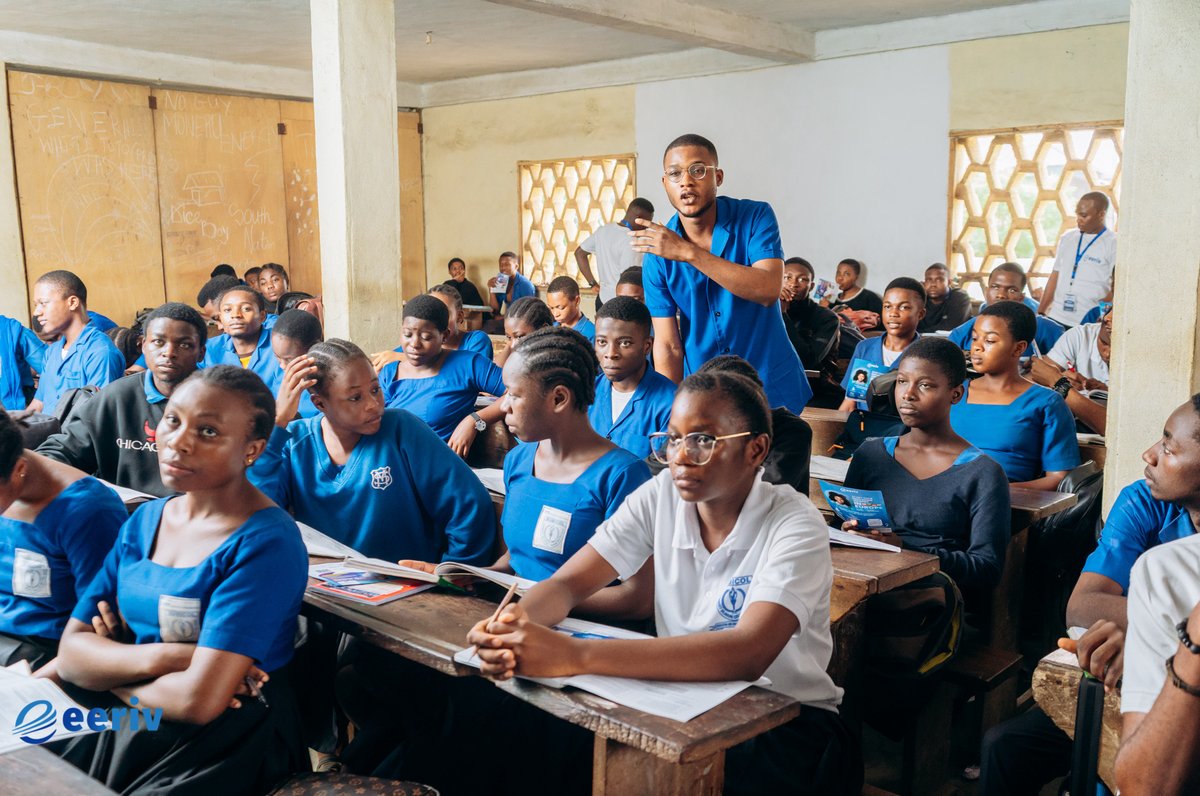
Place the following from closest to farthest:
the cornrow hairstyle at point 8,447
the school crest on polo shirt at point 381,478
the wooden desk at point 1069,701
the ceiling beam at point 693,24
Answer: the wooden desk at point 1069,701, the cornrow hairstyle at point 8,447, the school crest on polo shirt at point 381,478, the ceiling beam at point 693,24

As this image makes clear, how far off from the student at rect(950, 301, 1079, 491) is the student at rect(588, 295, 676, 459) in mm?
1162

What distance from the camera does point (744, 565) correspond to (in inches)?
78.3

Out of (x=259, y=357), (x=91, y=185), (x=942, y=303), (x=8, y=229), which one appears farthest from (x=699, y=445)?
(x=91, y=185)

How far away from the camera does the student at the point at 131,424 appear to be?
11.3 ft

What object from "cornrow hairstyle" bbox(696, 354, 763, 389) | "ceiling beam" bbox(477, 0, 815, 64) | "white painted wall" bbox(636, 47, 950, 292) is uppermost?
"ceiling beam" bbox(477, 0, 815, 64)

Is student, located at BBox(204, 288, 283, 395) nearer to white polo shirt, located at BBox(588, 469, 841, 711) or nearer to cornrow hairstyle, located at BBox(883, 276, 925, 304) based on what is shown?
cornrow hairstyle, located at BBox(883, 276, 925, 304)

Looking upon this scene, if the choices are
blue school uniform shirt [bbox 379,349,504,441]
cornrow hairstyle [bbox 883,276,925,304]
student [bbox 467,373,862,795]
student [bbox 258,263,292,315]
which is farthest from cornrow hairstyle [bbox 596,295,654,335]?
student [bbox 258,263,292,315]

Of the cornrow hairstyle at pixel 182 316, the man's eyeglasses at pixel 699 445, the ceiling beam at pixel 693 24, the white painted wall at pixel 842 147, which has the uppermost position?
the ceiling beam at pixel 693 24

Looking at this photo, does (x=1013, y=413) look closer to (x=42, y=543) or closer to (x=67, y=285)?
(x=42, y=543)

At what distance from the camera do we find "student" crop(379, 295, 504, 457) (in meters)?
4.36

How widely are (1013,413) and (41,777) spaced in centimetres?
324

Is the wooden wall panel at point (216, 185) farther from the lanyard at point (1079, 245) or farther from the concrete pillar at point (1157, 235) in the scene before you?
the concrete pillar at point (1157, 235)

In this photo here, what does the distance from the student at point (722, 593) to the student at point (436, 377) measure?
7.50 ft


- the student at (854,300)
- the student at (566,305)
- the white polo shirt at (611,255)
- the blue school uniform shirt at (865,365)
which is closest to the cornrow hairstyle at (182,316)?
the student at (566,305)
